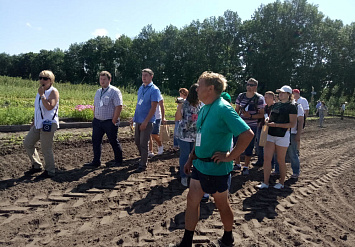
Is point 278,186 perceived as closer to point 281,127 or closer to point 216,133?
point 281,127

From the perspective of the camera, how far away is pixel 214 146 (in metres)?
2.62

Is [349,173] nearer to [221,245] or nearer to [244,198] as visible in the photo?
[244,198]

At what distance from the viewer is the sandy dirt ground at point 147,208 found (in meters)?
3.14

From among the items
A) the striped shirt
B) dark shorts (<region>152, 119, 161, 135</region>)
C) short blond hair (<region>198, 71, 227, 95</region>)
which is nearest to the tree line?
dark shorts (<region>152, 119, 161, 135</region>)

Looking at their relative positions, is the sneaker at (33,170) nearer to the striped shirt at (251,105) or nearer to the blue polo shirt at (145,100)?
the blue polo shirt at (145,100)

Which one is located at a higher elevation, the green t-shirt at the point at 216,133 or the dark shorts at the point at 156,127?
the green t-shirt at the point at 216,133

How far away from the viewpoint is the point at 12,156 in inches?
242

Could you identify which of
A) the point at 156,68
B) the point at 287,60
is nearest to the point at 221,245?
the point at 287,60

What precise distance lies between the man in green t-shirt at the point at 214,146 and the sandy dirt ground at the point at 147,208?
0.60 metres

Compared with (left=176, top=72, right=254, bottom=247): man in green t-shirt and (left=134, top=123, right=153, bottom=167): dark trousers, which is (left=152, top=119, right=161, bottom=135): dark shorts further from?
(left=176, top=72, right=254, bottom=247): man in green t-shirt

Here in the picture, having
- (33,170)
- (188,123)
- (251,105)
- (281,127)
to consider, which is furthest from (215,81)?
(33,170)

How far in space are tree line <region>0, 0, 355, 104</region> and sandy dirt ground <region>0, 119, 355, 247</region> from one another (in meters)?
39.0

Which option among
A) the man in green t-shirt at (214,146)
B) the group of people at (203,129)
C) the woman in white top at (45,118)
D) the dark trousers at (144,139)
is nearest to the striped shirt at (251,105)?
the group of people at (203,129)

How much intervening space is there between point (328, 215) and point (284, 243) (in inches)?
51.7
